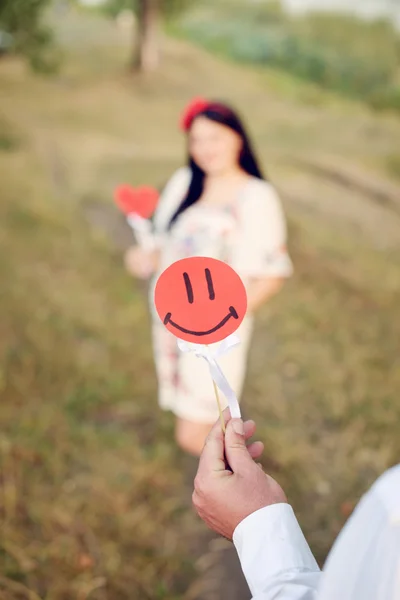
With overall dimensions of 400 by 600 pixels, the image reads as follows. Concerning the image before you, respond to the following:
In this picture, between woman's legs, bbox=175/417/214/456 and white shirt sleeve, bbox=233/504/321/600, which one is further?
woman's legs, bbox=175/417/214/456

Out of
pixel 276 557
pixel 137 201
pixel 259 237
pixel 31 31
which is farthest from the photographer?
pixel 31 31

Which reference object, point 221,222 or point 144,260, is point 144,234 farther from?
point 221,222

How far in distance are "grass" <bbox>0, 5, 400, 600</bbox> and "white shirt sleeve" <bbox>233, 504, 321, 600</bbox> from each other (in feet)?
2.01

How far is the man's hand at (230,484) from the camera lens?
0.49m

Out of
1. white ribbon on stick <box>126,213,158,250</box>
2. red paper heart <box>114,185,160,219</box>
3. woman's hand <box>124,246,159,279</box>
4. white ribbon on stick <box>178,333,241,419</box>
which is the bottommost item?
woman's hand <box>124,246,159,279</box>

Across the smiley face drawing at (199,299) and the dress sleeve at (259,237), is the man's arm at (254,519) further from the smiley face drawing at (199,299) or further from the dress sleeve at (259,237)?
the dress sleeve at (259,237)

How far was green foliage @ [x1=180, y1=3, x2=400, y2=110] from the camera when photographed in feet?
4.42

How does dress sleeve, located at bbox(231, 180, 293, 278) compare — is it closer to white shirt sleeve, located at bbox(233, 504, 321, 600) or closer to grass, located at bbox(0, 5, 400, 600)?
grass, located at bbox(0, 5, 400, 600)

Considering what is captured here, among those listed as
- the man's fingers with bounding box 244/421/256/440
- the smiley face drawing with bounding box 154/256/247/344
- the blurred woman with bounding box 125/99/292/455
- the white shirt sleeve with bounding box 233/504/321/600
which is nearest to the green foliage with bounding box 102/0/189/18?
Result: the blurred woman with bounding box 125/99/292/455

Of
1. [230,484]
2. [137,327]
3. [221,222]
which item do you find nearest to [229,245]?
[221,222]

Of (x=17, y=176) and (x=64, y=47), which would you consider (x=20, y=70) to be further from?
(x=17, y=176)

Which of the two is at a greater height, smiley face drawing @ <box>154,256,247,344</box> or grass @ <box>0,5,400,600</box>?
smiley face drawing @ <box>154,256,247,344</box>

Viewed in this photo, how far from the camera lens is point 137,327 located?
1.30m

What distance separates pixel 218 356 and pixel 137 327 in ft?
2.37
